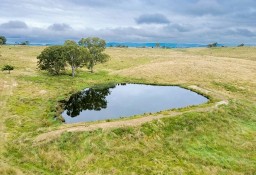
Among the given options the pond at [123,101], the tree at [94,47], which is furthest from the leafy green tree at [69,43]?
the pond at [123,101]

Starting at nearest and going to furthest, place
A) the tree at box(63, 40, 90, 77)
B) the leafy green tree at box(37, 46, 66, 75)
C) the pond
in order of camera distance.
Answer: the pond, the leafy green tree at box(37, 46, 66, 75), the tree at box(63, 40, 90, 77)

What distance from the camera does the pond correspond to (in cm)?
5325

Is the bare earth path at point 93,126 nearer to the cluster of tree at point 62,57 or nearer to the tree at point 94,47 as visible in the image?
the cluster of tree at point 62,57

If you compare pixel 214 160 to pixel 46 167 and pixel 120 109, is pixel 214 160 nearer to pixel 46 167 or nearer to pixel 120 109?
pixel 46 167

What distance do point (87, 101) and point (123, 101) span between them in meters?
7.75

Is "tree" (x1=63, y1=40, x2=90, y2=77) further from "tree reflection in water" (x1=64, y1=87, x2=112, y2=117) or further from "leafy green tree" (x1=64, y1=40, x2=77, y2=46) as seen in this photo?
"tree reflection in water" (x1=64, y1=87, x2=112, y2=117)

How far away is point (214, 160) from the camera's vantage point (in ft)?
107

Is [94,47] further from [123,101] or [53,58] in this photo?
[123,101]

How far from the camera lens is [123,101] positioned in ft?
212

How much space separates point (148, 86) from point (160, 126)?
41.4 meters

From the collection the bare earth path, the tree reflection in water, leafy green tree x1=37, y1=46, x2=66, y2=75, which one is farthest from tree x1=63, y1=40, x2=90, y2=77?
the bare earth path

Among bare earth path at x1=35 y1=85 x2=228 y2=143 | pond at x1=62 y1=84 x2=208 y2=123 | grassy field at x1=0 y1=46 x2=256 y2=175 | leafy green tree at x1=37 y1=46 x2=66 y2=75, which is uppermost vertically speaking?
leafy green tree at x1=37 y1=46 x2=66 y2=75

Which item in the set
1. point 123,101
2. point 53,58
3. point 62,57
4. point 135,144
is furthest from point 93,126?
point 53,58

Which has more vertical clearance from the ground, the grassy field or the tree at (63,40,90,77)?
the tree at (63,40,90,77)
